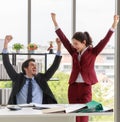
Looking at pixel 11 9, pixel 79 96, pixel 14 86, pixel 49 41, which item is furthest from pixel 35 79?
pixel 11 9

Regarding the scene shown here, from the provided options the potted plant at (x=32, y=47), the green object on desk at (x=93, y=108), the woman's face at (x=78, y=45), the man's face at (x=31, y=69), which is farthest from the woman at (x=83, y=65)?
the green object on desk at (x=93, y=108)

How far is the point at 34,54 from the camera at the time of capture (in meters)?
4.70

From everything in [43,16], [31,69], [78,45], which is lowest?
[31,69]

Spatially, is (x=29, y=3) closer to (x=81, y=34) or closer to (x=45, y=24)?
(x=45, y=24)

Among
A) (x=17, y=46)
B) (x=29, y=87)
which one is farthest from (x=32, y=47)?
(x=29, y=87)

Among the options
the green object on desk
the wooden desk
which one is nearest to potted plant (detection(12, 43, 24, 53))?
the wooden desk

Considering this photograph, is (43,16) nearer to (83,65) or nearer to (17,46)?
(17,46)

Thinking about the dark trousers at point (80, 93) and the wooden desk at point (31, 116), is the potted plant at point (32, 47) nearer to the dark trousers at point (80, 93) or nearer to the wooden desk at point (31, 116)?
the dark trousers at point (80, 93)

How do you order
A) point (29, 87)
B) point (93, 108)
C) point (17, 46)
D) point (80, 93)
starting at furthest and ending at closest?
point (17, 46)
point (29, 87)
point (80, 93)
point (93, 108)

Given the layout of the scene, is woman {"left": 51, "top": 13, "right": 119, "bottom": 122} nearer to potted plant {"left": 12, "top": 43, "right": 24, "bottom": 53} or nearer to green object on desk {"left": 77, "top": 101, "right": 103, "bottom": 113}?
potted plant {"left": 12, "top": 43, "right": 24, "bottom": 53}

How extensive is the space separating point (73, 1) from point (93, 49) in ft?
4.58

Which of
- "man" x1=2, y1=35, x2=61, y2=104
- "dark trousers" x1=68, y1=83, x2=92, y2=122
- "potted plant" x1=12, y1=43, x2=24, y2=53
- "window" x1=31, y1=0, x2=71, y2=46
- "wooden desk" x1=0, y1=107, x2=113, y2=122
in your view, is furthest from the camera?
"window" x1=31, y1=0, x2=71, y2=46

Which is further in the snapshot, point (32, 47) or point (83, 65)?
point (32, 47)

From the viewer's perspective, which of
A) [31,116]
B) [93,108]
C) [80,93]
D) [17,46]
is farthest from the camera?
[17,46]
